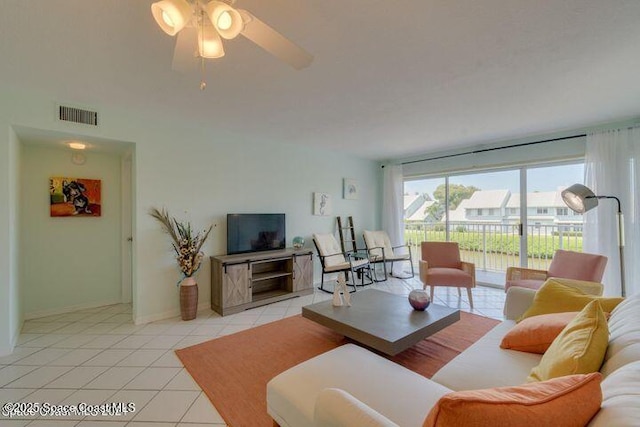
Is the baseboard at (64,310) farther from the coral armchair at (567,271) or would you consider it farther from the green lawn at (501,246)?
the green lawn at (501,246)

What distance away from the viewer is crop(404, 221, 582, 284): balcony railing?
13.3 ft

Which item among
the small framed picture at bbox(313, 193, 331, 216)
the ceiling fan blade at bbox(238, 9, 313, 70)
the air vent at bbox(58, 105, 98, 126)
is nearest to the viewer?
the ceiling fan blade at bbox(238, 9, 313, 70)

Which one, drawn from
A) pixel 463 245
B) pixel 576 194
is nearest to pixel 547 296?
pixel 576 194

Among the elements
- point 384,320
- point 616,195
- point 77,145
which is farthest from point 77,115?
point 616,195

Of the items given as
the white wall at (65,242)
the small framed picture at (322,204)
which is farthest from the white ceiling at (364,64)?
the small framed picture at (322,204)

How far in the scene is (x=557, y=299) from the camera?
6.04 feet

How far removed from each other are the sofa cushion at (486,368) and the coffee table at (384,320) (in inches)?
17.2

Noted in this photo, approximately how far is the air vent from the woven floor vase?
1.86m

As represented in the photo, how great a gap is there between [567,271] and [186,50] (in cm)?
376

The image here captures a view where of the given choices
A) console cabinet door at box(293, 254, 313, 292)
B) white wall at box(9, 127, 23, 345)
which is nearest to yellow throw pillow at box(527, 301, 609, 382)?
console cabinet door at box(293, 254, 313, 292)

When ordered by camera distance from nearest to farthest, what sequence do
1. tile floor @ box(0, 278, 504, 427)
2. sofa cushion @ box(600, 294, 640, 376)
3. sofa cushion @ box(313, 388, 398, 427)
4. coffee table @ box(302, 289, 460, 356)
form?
sofa cushion @ box(313, 388, 398, 427)
sofa cushion @ box(600, 294, 640, 376)
tile floor @ box(0, 278, 504, 427)
coffee table @ box(302, 289, 460, 356)

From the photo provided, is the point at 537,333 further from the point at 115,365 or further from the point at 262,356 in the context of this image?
the point at 115,365

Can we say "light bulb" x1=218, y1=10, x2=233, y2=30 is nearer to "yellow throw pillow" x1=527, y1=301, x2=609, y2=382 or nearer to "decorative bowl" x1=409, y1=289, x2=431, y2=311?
"yellow throw pillow" x1=527, y1=301, x2=609, y2=382

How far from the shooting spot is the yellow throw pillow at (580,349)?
3.36 feet
